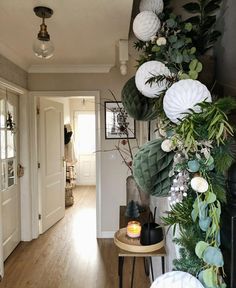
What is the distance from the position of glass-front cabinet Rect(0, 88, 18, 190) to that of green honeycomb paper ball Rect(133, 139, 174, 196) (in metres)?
2.34

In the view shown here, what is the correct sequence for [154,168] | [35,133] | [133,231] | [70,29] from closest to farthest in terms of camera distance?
[154,168], [133,231], [70,29], [35,133]

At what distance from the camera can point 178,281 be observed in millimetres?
646

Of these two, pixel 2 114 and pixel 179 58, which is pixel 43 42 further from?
pixel 2 114

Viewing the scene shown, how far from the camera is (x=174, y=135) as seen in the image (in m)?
0.77

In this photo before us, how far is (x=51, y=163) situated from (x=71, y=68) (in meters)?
1.43

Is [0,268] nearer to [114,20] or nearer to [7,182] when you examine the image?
[7,182]

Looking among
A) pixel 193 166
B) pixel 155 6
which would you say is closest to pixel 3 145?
pixel 155 6

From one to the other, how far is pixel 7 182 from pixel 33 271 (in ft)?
3.35

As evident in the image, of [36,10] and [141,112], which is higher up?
[36,10]

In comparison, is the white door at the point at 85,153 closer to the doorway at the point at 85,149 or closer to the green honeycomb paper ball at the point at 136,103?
the doorway at the point at 85,149

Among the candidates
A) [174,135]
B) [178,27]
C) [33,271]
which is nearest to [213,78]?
[178,27]

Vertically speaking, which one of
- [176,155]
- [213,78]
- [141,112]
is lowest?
[176,155]

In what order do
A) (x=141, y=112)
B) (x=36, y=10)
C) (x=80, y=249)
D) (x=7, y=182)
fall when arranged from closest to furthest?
(x=141, y=112) < (x=36, y=10) < (x=7, y=182) < (x=80, y=249)

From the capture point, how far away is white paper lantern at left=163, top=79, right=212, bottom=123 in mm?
715
